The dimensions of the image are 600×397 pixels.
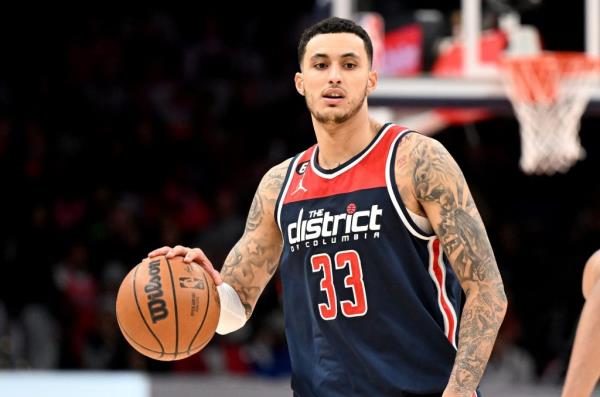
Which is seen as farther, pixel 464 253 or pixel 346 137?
pixel 346 137

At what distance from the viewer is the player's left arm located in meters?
3.63

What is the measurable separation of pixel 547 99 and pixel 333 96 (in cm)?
422

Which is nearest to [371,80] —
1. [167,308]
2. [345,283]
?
[345,283]

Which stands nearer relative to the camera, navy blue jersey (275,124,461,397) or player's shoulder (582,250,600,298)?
navy blue jersey (275,124,461,397)

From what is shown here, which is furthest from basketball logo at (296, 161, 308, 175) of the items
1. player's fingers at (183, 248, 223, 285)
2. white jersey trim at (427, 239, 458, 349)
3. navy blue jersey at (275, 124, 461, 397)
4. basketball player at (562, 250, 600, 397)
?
basketball player at (562, 250, 600, 397)

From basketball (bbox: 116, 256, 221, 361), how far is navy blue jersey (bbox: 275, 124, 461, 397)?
14.0 inches

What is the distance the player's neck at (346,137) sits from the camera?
3996mm

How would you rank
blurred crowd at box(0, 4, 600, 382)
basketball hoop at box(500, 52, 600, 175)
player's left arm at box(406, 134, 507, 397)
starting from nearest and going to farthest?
player's left arm at box(406, 134, 507, 397) < basketball hoop at box(500, 52, 600, 175) < blurred crowd at box(0, 4, 600, 382)

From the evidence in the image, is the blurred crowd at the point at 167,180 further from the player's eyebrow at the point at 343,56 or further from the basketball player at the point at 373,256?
the player's eyebrow at the point at 343,56

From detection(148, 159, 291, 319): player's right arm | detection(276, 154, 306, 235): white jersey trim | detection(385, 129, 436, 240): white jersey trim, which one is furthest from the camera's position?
detection(148, 159, 291, 319): player's right arm

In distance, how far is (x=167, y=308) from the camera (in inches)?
154

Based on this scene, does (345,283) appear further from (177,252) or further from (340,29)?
(340,29)

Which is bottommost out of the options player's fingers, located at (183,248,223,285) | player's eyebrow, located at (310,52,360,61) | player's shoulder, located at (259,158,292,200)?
player's fingers, located at (183,248,223,285)

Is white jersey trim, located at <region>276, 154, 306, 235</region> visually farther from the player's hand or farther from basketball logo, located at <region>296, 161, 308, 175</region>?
the player's hand
